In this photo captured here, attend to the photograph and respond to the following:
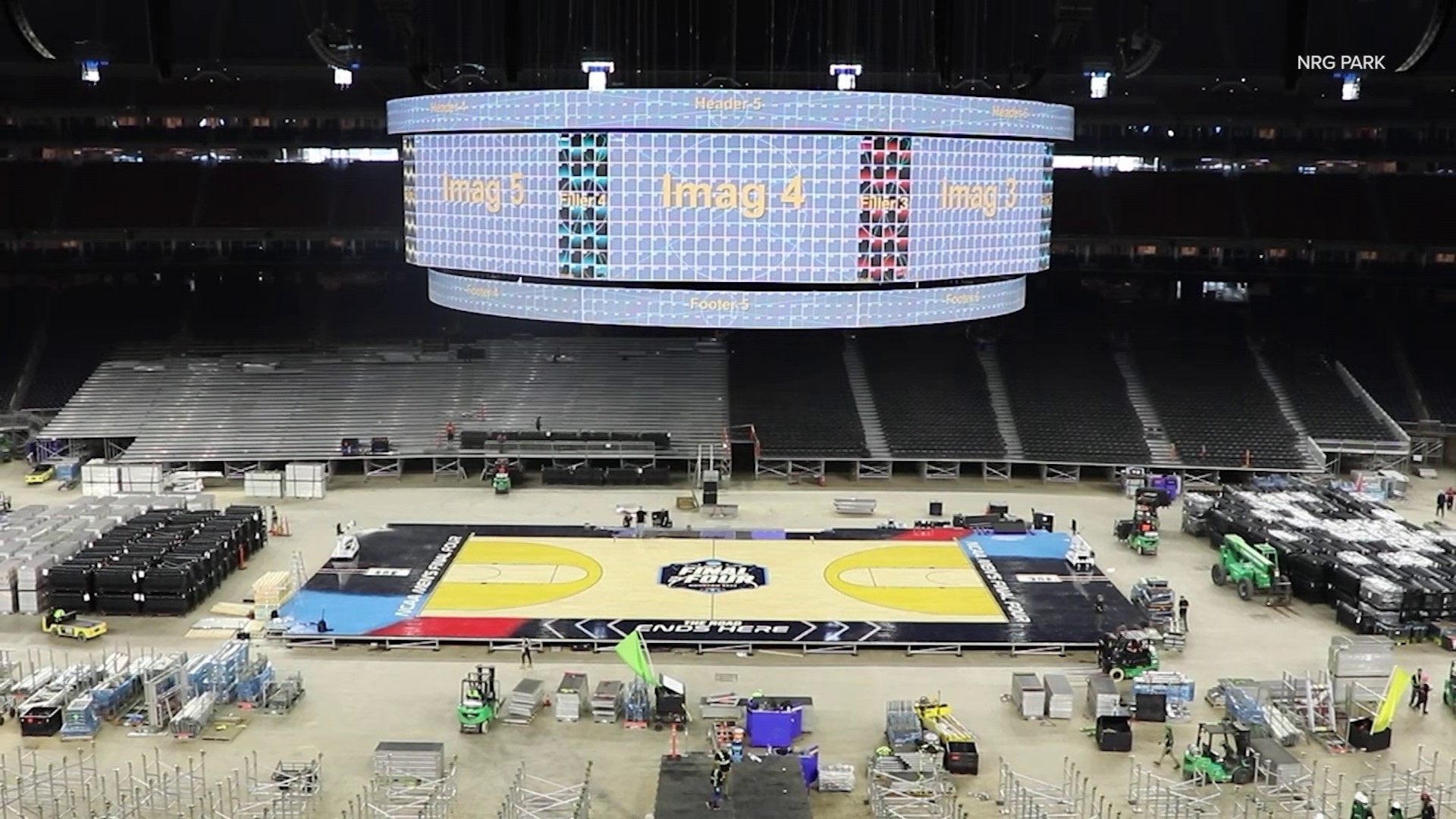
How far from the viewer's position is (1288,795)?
23953 mm

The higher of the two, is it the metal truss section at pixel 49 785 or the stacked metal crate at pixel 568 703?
the stacked metal crate at pixel 568 703

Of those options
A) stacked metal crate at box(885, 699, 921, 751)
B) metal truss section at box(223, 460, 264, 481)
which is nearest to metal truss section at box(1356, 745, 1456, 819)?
stacked metal crate at box(885, 699, 921, 751)

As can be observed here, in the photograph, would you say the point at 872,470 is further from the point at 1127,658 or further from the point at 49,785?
the point at 49,785

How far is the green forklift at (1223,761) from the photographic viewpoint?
24422 millimetres

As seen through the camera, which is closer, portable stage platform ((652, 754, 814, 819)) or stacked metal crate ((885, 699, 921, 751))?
portable stage platform ((652, 754, 814, 819))

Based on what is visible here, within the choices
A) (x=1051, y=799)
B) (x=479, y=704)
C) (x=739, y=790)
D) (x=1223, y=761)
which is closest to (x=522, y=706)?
(x=479, y=704)

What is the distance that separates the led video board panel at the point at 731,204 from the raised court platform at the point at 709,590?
8.46m

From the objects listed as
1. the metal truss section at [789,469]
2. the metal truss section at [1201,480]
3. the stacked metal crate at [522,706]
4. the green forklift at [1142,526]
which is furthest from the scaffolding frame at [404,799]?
the metal truss section at [1201,480]

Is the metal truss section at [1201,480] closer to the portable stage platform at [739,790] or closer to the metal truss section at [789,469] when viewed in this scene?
the metal truss section at [789,469]

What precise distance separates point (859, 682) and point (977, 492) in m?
19.0

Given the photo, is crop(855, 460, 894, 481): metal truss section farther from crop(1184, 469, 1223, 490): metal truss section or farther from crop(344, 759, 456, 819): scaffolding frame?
crop(344, 759, 456, 819): scaffolding frame

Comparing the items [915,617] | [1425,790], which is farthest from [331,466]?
[1425,790]

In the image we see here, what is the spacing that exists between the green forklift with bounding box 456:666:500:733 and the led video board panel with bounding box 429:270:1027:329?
27.5ft

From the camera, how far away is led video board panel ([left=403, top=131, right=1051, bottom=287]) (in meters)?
29.0
